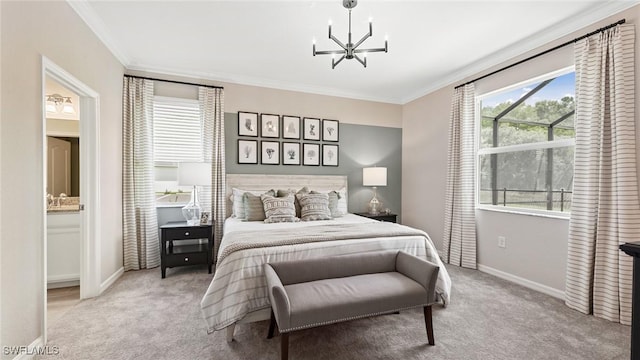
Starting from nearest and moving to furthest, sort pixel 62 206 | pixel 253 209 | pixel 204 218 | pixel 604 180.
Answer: pixel 604 180 → pixel 62 206 → pixel 253 209 → pixel 204 218

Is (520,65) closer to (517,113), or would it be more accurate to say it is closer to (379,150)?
(517,113)

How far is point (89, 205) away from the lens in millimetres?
2795

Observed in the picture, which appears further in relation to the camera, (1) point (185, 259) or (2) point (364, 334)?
(1) point (185, 259)

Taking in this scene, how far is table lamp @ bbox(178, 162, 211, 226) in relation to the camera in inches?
138

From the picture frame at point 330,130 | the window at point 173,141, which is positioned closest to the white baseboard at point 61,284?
the window at point 173,141

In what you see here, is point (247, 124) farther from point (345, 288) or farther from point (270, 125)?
point (345, 288)

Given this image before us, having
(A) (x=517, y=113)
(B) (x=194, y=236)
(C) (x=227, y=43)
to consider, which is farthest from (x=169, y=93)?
(A) (x=517, y=113)

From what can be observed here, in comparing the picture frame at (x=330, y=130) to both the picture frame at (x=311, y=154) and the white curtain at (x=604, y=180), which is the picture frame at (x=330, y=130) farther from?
the white curtain at (x=604, y=180)

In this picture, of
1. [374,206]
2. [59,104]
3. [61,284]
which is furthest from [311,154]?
[61,284]

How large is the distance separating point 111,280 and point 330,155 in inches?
135

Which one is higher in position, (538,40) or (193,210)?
(538,40)

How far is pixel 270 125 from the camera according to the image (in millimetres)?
4359

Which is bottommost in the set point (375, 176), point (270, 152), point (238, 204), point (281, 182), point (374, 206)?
point (374, 206)

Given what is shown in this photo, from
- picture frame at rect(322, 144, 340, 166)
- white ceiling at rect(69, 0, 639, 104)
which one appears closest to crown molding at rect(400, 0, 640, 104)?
white ceiling at rect(69, 0, 639, 104)
